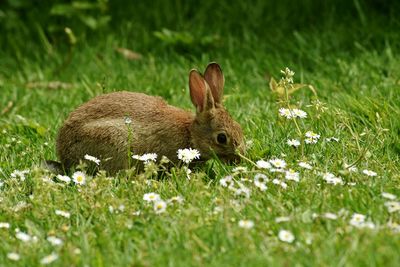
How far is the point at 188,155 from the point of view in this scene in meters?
5.43

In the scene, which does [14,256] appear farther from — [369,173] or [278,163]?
[369,173]

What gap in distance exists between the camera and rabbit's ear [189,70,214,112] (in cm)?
570

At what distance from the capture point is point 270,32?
28.7ft

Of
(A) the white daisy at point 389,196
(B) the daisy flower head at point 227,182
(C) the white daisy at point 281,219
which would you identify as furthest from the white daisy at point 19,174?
(A) the white daisy at point 389,196

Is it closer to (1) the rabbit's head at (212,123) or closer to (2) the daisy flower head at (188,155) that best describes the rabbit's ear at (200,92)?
(1) the rabbit's head at (212,123)

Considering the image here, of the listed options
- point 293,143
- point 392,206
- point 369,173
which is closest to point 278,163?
point 293,143

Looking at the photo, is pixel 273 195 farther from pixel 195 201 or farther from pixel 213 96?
pixel 213 96

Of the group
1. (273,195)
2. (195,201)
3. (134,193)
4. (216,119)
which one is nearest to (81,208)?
(134,193)

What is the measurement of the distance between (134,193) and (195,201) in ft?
1.33

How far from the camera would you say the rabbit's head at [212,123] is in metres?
5.62

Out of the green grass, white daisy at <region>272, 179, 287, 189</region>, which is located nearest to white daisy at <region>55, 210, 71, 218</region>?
the green grass

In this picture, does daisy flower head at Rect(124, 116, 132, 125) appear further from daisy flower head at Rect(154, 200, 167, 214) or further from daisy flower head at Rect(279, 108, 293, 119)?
daisy flower head at Rect(154, 200, 167, 214)

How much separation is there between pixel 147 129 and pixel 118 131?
0.67 ft

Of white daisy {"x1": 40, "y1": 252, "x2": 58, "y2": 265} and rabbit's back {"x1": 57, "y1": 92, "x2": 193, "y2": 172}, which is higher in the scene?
white daisy {"x1": 40, "y1": 252, "x2": 58, "y2": 265}
